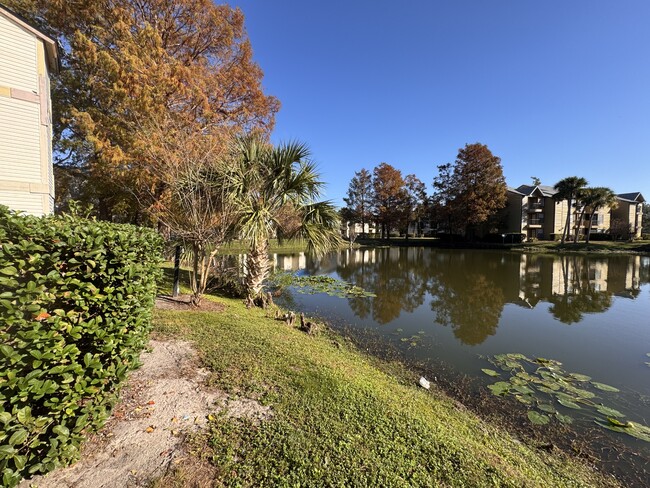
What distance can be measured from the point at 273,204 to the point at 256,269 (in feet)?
6.41

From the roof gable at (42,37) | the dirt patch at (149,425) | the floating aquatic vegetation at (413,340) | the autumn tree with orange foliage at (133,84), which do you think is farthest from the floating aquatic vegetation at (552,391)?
the roof gable at (42,37)

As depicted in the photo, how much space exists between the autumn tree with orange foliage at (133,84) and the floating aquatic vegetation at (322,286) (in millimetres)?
6283

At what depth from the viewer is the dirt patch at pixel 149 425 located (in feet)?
6.94

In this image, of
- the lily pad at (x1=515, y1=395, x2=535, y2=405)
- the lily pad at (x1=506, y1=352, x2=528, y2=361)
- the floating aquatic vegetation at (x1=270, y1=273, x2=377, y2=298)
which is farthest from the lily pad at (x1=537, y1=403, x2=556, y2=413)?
the floating aquatic vegetation at (x1=270, y1=273, x2=377, y2=298)

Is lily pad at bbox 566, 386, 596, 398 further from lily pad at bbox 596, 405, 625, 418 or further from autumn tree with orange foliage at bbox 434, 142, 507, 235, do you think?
autumn tree with orange foliage at bbox 434, 142, 507, 235

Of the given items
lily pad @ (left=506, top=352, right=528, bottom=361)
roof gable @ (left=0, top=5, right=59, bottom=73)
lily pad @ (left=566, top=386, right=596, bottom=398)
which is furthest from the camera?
roof gable @ (left=0, top=5, right=59, bottom=73)

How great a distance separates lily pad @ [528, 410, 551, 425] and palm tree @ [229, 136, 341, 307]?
5.43 m

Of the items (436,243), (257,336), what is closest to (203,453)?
(257,336)

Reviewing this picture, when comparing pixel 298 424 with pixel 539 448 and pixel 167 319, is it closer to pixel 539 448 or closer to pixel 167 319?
pixel 539 448

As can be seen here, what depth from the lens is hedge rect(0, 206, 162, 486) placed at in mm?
1591

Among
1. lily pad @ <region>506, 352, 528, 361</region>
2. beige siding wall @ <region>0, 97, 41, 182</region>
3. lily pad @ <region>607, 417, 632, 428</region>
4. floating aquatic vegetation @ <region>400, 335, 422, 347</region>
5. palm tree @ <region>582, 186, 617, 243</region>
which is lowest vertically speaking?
lily pad @ <region>607, 417, 632, 428</region>

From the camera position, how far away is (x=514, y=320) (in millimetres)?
9070

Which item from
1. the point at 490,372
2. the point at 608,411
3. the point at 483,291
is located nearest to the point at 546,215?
the point at 483,291

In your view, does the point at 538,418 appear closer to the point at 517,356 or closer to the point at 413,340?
the point at 517,356
